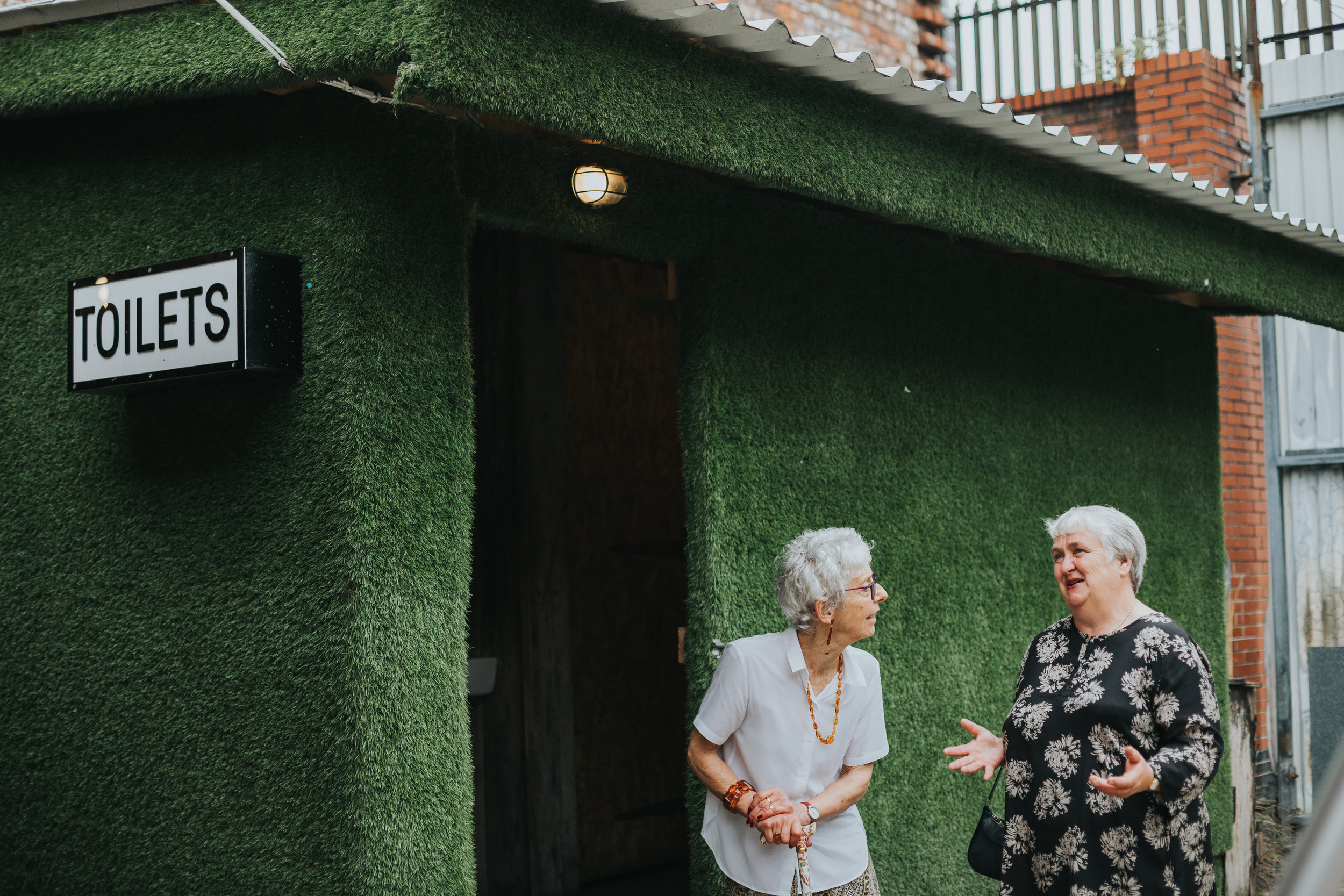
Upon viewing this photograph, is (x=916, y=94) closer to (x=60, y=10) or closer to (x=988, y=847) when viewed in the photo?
(x=988, y=847)

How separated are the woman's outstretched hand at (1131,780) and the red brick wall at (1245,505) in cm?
636

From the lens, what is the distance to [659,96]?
3.68m

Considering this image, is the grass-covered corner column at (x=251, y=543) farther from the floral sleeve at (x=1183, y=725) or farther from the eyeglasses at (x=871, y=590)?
the floral sleeve at (x=1183, y=725)

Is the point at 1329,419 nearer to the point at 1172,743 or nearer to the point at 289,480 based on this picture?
the point at 1172,743

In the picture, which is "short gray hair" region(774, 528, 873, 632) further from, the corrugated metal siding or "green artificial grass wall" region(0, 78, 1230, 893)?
the corrugated metal siding

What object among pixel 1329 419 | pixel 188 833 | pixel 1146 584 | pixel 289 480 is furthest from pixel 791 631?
pixel 1329 419

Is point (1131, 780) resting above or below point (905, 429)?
below

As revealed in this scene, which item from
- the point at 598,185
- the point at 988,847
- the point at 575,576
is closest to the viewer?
the point at 988,847

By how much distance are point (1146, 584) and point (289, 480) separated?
15.4ft

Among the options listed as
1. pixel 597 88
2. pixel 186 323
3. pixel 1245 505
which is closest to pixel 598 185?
pixel 597 88

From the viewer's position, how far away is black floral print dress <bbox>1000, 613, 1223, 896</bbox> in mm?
3498

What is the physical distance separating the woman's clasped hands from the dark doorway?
2.63m

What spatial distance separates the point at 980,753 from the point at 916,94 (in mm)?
2037

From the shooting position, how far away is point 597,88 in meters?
3.50
